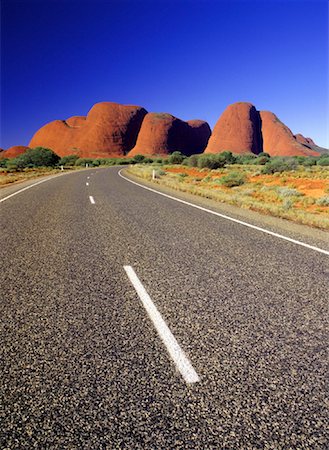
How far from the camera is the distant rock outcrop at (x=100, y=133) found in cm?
13162

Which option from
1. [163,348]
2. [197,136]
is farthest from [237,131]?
[163,348]

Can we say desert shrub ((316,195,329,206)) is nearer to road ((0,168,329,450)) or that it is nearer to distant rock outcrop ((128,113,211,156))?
road ((0,168,329,450))

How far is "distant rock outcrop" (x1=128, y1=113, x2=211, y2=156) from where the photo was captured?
430 ft

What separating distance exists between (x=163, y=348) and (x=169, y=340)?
136 mm

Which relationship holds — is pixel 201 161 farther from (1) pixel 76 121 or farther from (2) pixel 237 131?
(1) pixel 76 121

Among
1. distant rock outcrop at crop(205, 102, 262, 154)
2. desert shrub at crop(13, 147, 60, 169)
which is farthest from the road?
distant rock outcrop at crop(205, 102, 262, 154)

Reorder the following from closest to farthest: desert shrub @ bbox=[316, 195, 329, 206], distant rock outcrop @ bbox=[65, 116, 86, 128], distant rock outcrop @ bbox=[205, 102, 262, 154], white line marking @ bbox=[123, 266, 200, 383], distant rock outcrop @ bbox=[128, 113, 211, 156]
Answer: white line marking @ bbox=[123, 266, 200, 383] → desert shrub @ bbox=[316, 195, 329, 206] → distant rock outcrop @ bbox=[205, 102, 262, 154] → distant rock outcrop @ bbox=[128, 113, 211, 156] → distant rock outcrop @ bbox=[65, 116, 86, 128]

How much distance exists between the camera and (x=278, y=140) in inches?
4875

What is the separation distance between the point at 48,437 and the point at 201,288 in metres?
2.50

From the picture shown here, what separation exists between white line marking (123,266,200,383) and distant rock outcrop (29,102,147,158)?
12792 cm

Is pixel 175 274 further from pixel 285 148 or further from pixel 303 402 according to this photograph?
pixel 285 148

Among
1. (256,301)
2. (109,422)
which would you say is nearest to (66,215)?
(256,301)

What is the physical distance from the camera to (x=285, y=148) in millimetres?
119688

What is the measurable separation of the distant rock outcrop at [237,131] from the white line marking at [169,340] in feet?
387
